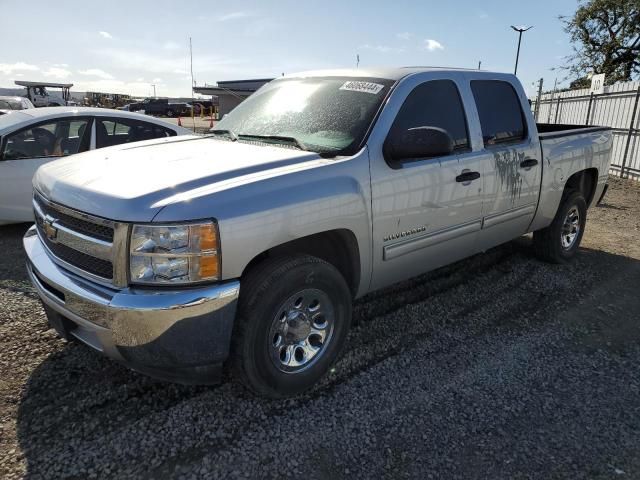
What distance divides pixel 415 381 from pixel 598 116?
12.9 meters

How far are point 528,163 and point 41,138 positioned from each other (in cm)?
557

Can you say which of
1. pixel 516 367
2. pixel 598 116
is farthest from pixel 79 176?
pixel 598 116

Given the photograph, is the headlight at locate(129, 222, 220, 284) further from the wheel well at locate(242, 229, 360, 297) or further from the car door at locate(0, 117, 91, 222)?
the car door at locate(0, 117, 91, 222)

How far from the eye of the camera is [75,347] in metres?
3.41

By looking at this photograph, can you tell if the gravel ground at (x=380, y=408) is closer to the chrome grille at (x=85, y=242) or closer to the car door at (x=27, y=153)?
the chrome grille at (x=85, y=242)

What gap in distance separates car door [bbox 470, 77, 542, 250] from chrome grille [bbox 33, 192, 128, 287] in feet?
9.23

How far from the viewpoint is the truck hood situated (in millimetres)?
2369

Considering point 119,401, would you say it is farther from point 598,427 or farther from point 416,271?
point 598,427

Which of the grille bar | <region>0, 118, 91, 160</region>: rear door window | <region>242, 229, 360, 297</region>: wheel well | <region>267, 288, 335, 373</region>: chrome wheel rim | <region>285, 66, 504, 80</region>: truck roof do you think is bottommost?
<region>267, 288, 335, 373</region>: chrome wheel rim

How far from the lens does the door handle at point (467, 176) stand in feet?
11.9

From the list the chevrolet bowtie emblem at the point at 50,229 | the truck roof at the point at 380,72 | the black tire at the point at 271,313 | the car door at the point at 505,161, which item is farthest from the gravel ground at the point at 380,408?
the truck roof at the point at 380,72

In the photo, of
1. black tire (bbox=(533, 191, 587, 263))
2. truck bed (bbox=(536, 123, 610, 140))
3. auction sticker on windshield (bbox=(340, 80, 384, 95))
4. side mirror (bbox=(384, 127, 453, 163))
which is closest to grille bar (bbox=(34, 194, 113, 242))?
side mirror (bbox=(384, 127, 453, 163))

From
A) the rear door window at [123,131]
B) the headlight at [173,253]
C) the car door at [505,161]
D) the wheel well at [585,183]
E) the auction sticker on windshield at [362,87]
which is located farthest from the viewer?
the rear door window at [123,131]

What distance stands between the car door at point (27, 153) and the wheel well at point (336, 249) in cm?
437
